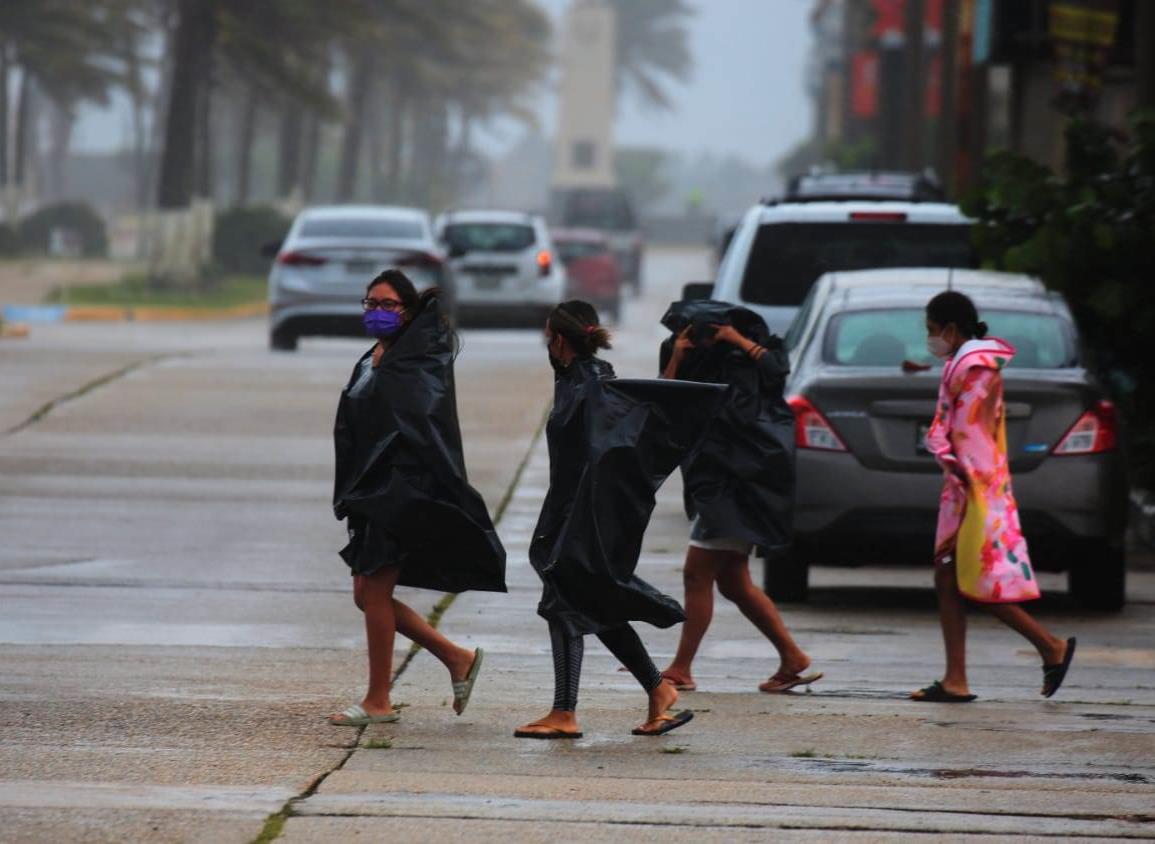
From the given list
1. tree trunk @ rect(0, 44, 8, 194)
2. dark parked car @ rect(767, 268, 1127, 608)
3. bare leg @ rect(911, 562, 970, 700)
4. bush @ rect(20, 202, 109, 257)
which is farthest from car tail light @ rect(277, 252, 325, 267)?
tree trunk @ rect(0, 44, 8, 194)

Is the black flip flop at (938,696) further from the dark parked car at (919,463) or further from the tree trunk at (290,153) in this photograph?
the tree trunk at (290,153)

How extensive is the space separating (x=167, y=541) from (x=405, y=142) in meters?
113

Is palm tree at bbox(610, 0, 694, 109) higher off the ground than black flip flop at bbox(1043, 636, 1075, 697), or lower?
higher

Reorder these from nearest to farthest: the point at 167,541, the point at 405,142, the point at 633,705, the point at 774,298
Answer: the point at 633,705 → the point at 167,541 → the point at 774,298 → the point at 405,142

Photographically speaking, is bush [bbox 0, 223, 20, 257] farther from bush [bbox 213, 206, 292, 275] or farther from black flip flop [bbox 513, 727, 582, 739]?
black flip flop [bbox 513, 727, 582, 739]

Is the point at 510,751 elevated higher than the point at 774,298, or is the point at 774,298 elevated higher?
the point at 774,298

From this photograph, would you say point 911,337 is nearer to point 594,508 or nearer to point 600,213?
point 594,508

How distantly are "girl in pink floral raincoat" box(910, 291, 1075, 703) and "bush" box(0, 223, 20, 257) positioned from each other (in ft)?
183

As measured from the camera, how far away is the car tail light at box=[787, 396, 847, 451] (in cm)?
1145

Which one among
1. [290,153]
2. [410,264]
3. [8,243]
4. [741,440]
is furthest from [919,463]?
[290,153]

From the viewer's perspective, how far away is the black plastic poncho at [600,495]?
8125 millimetres

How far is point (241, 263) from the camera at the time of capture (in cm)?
5750

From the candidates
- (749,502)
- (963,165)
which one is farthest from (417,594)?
(963,165)

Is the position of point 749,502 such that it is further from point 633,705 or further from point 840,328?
point 840,328
